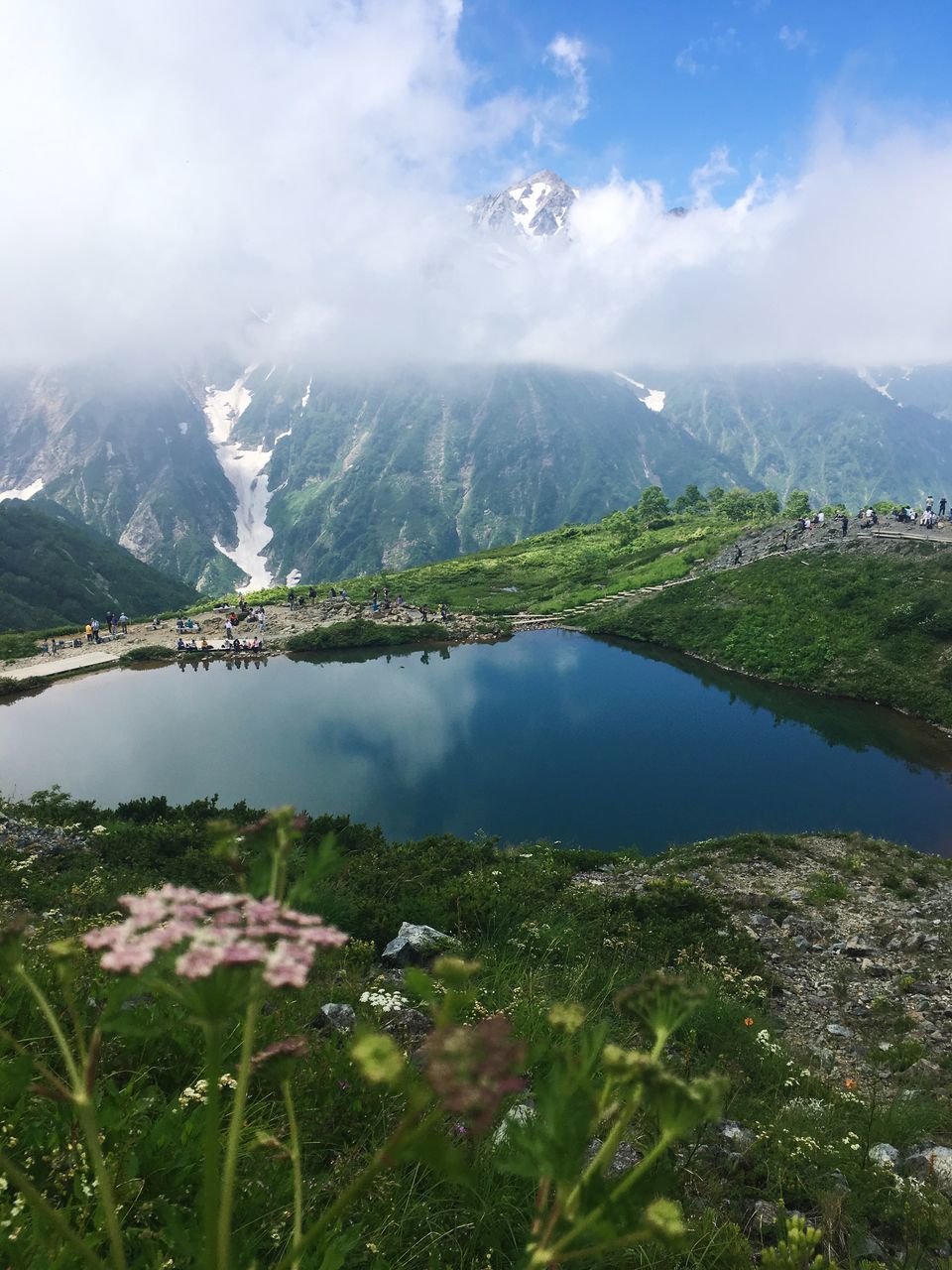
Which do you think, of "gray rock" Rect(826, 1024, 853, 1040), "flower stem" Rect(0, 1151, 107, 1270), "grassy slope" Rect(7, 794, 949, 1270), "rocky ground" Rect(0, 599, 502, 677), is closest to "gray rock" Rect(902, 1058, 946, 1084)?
"gray rock" Rect(826, 1024, 853, 1040)

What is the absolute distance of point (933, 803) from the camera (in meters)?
26.0

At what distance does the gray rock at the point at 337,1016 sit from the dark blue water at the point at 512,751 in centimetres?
1411

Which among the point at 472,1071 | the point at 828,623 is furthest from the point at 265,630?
the point at 472,1071

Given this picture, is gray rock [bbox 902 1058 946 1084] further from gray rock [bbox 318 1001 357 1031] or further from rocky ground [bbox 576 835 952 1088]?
gray rock [bbox 318 1001 357 1031]

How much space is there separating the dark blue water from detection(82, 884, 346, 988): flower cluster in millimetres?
18909

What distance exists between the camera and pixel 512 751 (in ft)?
102

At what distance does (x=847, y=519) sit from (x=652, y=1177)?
6828cm

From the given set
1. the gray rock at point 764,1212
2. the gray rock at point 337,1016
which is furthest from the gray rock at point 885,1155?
the gray rock at point 337,1016

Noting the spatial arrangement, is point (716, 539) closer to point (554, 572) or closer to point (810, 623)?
point (554, 572)

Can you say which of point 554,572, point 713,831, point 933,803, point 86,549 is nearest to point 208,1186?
point 713,831

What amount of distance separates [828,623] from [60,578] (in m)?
123

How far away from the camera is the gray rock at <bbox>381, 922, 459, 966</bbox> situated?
30.0 ft

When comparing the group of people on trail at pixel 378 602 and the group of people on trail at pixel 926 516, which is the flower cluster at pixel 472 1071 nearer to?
the group of people on trail at pixel 378 602

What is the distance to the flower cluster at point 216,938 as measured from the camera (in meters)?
1.25
